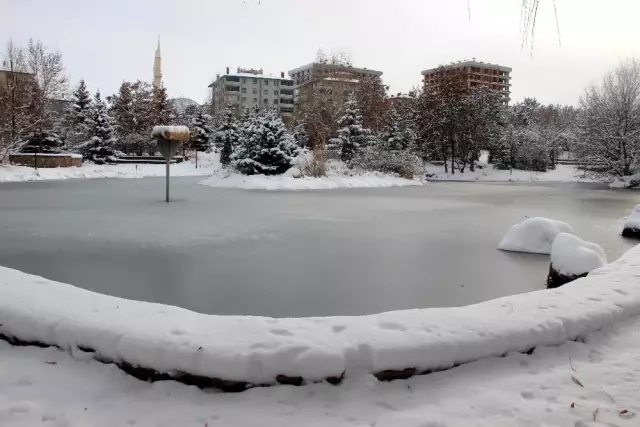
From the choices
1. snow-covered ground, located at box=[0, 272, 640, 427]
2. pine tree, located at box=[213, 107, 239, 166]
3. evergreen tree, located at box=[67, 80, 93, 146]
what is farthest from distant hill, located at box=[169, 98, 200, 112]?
snow-covered ground, located at box=[0, 272, 640, 427]

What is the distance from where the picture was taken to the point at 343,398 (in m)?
2.21

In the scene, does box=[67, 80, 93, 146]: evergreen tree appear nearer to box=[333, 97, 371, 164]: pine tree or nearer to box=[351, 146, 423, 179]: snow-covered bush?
box=[333, 97, 371, 164]: pine tree

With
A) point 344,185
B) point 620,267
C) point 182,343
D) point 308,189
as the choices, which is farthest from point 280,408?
point 344,185

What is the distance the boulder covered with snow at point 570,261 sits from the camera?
464cm

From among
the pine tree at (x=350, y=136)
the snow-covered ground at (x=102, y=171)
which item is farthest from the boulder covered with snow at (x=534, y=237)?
the pine tree at (x=350, y=136)

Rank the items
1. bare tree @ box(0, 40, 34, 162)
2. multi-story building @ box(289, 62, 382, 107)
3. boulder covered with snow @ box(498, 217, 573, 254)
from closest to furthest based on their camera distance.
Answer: boulder covered with snow @ box(498, 217, 573, 254)
bare tree @ box(0, 40, 34, 162)
multi-story building @ box(289, 62, 382, 107)

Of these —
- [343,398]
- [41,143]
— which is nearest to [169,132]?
[343,398]

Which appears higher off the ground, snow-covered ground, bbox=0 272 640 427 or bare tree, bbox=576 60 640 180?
bare tree, bbox=576 60 640 180

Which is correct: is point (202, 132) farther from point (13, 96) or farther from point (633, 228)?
point (633, 228)

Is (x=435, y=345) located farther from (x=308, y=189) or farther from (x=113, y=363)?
(x=308, y=189)

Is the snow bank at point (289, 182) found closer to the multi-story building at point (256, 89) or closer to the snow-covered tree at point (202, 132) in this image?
the snow-covered tree at point (202, 132)

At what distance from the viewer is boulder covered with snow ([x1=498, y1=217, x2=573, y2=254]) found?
21.5 feet

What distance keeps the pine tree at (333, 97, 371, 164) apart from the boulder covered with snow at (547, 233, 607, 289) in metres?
21.7

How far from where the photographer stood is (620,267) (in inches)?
177
